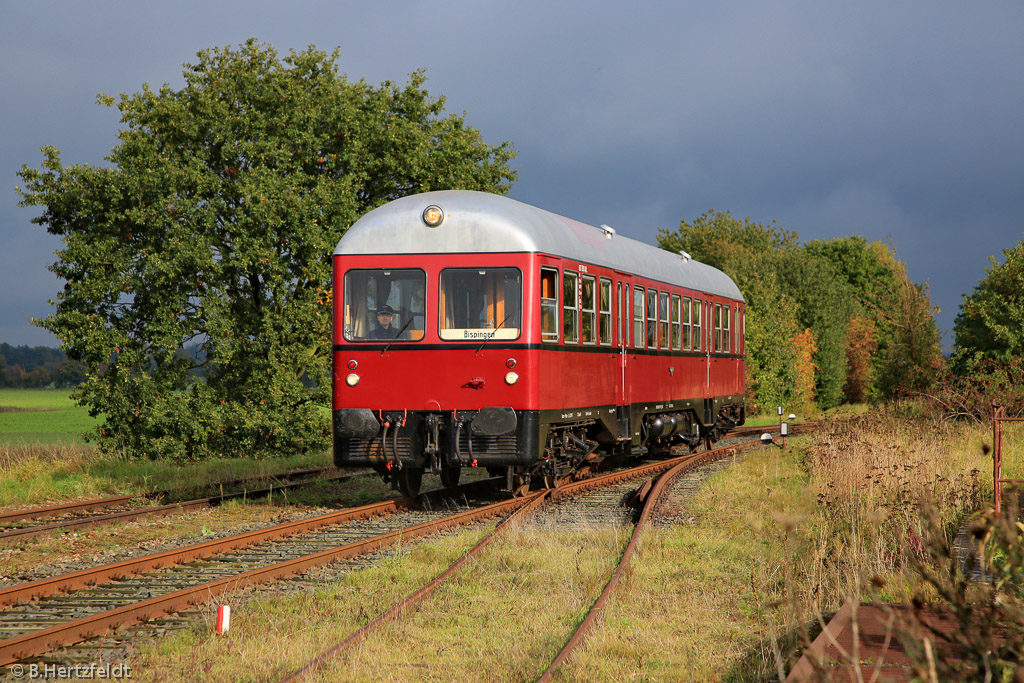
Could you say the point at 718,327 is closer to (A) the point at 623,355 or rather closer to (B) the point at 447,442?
(A) the point at 623,355

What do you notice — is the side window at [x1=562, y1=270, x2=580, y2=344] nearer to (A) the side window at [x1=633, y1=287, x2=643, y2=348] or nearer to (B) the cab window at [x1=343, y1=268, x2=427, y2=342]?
(B) the cab window at [x1=343, y1=268, x2=427, y2=342]

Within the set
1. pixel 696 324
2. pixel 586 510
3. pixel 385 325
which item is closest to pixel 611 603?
pixel 586 510

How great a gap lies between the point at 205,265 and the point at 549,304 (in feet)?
33.1

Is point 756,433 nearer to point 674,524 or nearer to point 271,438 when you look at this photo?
point 271,438

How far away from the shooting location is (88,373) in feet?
67.7

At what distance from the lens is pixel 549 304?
40.1 feet

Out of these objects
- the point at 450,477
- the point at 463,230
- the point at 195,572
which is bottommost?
the point at 195,572

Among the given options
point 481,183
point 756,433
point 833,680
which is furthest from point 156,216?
point 833,680

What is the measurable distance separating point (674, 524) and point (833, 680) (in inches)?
257

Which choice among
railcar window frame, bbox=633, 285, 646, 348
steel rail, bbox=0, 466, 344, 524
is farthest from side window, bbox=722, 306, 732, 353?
steel rail, bbox=0, 466, 344, 524

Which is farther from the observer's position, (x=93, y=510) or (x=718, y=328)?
(x=718, y=328)

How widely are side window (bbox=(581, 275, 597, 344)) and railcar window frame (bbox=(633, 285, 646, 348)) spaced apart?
5.96 ft

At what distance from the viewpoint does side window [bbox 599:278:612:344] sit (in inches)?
547

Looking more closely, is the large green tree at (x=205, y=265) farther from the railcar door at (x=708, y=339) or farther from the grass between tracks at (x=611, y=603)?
the grass between tracks at (x=611, y=603)
